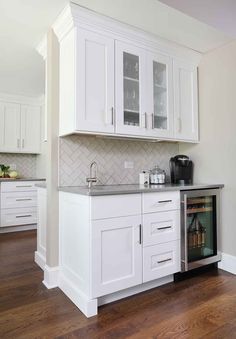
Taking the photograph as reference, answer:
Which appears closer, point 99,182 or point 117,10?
point 117,10

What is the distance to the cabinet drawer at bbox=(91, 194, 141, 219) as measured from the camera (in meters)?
1.78

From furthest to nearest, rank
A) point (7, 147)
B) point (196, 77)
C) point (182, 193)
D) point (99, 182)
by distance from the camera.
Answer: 1. point (7, 147)
2. point (196, 77)
3. point (99, 182)
4. point (182, 193)

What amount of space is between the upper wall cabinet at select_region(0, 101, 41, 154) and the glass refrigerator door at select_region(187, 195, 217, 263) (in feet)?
11.2

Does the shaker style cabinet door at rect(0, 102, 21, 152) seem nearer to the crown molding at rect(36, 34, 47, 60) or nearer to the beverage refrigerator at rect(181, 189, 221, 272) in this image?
the crown molding at rect(36, 34, 47, 60)

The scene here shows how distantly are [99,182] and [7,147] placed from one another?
9.16 ft

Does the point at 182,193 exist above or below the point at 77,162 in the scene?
below

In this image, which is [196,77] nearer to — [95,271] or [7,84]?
[95,271]

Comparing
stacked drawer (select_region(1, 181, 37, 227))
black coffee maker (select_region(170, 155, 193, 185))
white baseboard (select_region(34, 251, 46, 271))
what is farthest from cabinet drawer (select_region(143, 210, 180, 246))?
stacked drawer (select_region(1, 181, 37, 227))

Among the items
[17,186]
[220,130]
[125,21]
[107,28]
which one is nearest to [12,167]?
[17,186]

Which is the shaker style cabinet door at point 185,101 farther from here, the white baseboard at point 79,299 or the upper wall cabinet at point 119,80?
the white baseboard at point 79,299

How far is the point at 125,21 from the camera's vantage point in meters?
2.21

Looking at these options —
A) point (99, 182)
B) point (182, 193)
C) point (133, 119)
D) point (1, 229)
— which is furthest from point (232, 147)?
point (1, 229)

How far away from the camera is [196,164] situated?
2939 millimetres

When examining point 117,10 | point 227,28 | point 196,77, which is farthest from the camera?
point 196,77
